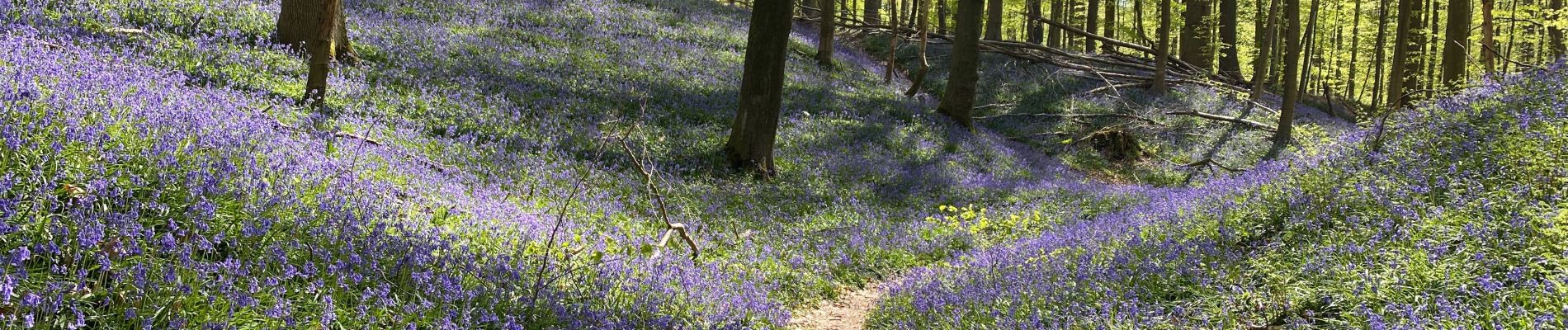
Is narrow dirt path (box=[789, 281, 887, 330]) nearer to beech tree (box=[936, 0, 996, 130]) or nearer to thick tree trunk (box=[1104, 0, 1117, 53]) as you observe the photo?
beech tree (box=[936, 0, 996, 130])

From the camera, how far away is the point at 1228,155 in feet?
60.1

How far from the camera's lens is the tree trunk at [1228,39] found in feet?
87.5

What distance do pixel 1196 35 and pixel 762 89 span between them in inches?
863

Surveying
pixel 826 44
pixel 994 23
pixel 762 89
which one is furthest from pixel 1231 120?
pixel 762 89

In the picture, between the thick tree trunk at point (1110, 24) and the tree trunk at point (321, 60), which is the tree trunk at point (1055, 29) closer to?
the thick tree trunk at point (1110, 24)

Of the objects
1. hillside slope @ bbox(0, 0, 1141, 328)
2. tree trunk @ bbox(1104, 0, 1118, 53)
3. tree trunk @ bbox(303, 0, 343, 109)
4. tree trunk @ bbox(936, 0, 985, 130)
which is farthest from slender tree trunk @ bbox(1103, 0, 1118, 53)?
tree trunk @ bbox(303, 0, 343, 109)

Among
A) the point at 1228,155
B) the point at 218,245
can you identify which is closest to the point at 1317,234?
the point at 218,245

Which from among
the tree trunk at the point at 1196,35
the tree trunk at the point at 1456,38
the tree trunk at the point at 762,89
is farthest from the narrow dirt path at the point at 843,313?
the tree trunk at the point at 1196,35

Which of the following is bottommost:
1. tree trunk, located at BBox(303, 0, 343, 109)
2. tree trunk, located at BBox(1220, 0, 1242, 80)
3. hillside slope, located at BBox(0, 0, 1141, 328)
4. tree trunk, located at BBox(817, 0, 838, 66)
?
hillside slope, located at BBox(0, 0, 1141, 328)

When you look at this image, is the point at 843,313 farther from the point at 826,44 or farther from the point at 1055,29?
the point at 1055,29

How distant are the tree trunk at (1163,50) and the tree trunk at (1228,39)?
3.26 meters

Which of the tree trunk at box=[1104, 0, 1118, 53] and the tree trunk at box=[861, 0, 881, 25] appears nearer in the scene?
the tree trunk at box=[1104, 0, 1118, 53]

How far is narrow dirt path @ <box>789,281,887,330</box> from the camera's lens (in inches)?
286

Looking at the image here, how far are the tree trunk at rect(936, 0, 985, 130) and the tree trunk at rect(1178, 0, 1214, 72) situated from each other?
43.7 ft
